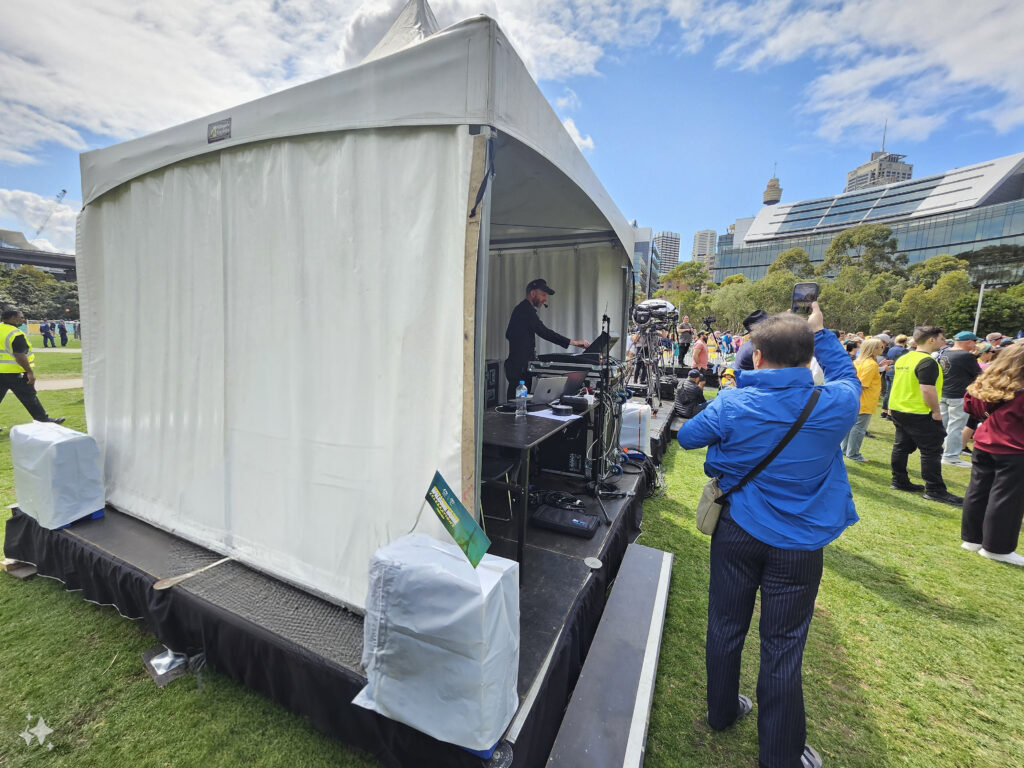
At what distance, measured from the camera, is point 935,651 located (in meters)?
2.45

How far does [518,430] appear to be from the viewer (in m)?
2.71

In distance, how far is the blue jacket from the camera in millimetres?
1503

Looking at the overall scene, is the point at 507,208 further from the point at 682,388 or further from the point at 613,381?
the point at 682,388

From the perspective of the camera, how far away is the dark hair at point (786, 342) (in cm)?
151

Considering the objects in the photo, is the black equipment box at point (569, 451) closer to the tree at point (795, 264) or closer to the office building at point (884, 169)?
the tree at point (795, 264)

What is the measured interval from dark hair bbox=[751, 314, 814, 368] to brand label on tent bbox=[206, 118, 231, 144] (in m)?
2.70

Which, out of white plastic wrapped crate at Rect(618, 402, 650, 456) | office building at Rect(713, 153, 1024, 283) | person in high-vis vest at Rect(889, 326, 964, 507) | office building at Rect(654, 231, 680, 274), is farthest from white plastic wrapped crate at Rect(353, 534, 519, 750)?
office building at Rect(654, 231, 680, 274)

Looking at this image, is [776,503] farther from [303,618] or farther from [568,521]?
[303,618]

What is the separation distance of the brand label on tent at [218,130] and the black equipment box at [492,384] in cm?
309

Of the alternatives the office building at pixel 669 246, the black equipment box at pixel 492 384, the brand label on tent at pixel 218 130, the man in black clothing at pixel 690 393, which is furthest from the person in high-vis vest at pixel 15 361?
the office building at pixel 669 246

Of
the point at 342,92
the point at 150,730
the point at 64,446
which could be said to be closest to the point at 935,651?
the point at 150,730

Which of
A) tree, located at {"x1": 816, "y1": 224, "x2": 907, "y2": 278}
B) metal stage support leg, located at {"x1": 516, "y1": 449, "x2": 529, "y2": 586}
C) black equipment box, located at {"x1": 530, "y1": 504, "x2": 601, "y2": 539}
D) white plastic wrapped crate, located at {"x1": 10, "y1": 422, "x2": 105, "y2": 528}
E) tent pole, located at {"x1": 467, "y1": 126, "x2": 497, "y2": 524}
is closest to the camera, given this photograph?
tent pole, located at {"x1": 467, "y1": 126, "x2": 497, "y2": 524}

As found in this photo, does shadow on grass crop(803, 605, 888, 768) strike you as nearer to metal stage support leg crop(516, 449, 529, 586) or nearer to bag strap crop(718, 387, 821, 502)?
bag strap crop(718, 387, 821, 502)

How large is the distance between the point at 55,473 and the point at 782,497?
155 inches
